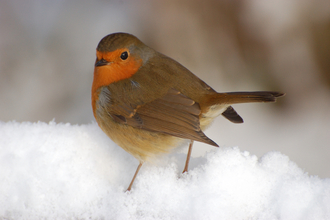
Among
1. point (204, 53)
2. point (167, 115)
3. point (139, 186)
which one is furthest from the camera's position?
point (204, 53)

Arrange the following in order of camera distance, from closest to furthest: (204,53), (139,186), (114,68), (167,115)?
1. (139,186)
2. (167,115)
3. (114,68)
4. (204,53)

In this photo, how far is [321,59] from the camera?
2832 mm

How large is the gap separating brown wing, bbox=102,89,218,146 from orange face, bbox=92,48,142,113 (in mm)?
197

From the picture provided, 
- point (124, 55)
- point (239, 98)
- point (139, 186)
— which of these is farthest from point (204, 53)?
point (139, 186)

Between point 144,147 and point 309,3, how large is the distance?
2055 mm

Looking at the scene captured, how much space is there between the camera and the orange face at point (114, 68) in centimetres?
183

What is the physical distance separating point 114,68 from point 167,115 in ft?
1.45

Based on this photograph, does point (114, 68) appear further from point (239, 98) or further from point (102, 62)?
point (239, 98)

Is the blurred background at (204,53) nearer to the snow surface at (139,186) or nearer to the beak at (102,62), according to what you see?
the beak at (102,62)

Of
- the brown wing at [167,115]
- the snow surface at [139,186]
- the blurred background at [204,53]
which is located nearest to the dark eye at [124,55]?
the brown wing at [167,115]

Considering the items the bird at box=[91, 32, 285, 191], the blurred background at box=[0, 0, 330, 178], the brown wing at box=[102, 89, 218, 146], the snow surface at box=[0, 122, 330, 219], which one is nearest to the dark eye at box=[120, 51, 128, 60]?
the bird at box=[91, 32, 285, 191]

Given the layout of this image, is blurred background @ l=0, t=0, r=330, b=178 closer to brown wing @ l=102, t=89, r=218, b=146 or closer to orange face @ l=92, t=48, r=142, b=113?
orange face @ l=92, t=48, r=142, b=113

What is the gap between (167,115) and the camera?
68.9 inches

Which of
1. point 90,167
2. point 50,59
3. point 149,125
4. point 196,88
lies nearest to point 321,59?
point 196,88
